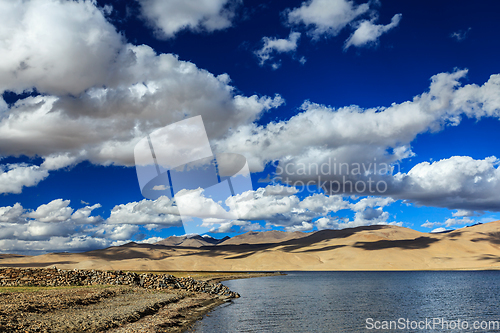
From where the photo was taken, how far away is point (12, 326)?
60.0 feet

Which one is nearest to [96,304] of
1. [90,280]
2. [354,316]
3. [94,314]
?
[94,314]

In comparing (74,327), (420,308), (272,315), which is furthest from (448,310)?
(74,327)

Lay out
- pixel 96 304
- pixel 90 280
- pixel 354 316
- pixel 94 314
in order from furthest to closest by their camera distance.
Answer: pixel 90 280
pixel 354 316
pixel 96 304
pixel 94 314

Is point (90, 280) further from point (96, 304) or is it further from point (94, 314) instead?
point (94, 314)

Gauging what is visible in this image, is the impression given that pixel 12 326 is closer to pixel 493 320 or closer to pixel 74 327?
pixel 74 327

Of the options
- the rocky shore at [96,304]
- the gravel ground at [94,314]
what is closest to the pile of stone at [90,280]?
the rocky shore at [96,304]

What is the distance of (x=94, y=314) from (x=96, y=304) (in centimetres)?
614

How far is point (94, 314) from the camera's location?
25.2m

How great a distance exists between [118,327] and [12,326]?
244 inches

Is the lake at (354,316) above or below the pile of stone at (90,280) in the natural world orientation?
below

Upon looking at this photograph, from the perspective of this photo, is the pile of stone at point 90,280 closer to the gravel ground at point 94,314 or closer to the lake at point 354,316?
the lake at point 354,316

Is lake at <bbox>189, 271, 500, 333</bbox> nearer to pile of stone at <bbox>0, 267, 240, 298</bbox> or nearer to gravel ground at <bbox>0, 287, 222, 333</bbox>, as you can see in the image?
gravel ground at <bbox>0, 287, 222, 333</bbox>

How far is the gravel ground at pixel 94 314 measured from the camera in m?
20.2

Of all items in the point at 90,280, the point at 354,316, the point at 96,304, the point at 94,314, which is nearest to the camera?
the point at 94,314
